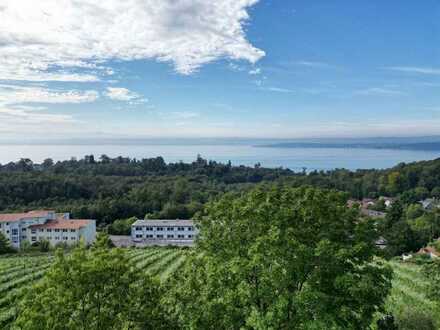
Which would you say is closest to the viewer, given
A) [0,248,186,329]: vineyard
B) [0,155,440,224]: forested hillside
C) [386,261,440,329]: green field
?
[386,261,440,329]: green field

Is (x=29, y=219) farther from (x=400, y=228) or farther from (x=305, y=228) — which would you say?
(x=305, y=228)

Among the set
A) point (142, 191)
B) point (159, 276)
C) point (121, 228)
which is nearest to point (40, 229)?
point (121, 228)

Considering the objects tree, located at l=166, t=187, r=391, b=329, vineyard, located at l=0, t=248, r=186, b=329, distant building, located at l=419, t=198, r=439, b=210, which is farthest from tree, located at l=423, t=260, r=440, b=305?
distant building, located at l=419, t=198, r=439, b=210

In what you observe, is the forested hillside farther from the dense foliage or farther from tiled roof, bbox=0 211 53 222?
tiled roof, bbox=0 211 53 222

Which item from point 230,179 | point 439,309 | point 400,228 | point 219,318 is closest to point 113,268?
point 219,318

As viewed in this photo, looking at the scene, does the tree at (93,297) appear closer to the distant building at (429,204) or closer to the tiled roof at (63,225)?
the tiled roof at (63,225)

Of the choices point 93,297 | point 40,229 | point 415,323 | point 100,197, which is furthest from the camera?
point 100,197

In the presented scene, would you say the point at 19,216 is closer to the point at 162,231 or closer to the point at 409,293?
the point at 162,231
